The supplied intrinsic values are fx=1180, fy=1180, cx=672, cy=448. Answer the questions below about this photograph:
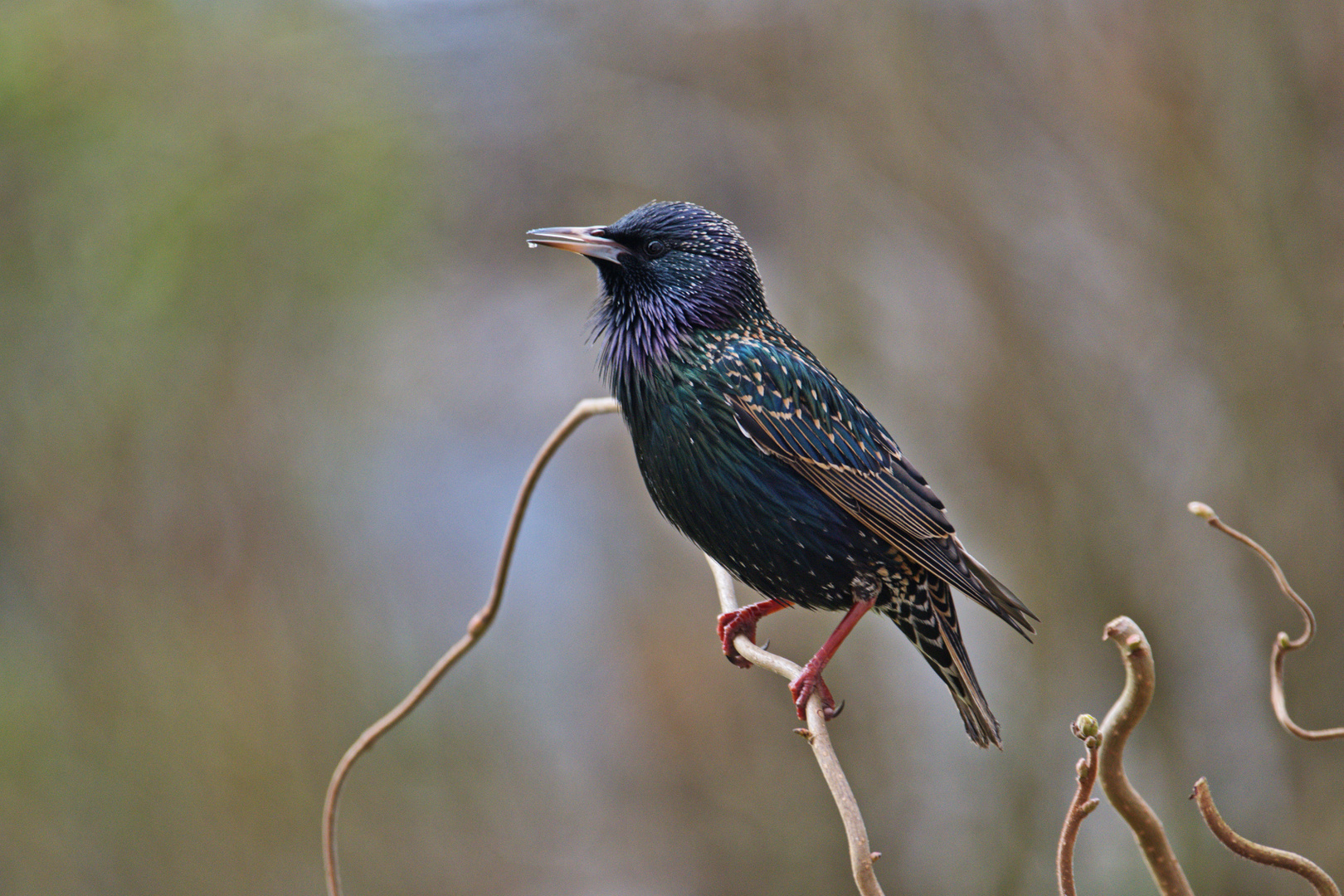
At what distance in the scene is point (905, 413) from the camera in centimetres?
585

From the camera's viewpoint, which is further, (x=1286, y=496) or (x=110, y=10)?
(x=110, y=10)

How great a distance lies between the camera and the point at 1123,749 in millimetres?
1217

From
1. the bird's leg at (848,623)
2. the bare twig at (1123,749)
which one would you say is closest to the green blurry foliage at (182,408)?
the bird's leg at (848,623)

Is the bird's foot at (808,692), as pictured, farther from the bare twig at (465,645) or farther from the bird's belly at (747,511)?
the bare twig at (465,645)

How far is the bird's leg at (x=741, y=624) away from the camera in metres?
2.69

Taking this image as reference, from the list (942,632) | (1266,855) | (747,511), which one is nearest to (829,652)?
(942,632)

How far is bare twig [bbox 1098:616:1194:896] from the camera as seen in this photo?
1102 millimetres

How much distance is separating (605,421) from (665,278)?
4.29m

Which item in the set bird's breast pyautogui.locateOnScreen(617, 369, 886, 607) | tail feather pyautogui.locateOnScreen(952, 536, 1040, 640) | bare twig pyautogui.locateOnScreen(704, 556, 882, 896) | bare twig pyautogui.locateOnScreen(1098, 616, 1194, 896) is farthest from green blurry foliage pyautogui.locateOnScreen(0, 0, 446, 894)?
bare twig pyautogui.locateOnScreen(1098, 616, 1194, 896)

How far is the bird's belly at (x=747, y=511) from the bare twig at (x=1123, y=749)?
1201 millimetres

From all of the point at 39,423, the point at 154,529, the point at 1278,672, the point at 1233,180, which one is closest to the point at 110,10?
the point at 39,423

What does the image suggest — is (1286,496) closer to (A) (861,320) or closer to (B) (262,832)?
(A) (861,320)

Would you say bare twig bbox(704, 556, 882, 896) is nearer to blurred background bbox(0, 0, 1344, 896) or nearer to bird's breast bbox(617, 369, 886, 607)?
bird's breast bbox(617, 369, 886, 607)

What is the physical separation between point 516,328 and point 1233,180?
3817mm
